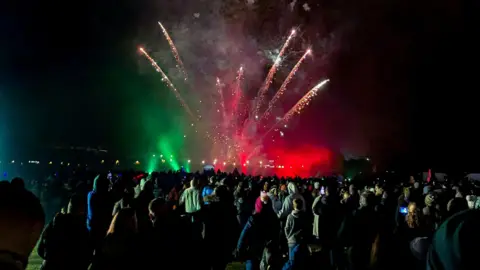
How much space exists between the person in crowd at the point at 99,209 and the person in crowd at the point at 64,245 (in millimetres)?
2348

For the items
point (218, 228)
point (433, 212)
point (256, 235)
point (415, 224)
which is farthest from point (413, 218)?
point (218, 228)

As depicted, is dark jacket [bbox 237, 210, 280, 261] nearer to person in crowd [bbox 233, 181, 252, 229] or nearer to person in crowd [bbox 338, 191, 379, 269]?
person in crowd [bbox 338, 191, 379, 269]

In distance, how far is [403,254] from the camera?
486 cm

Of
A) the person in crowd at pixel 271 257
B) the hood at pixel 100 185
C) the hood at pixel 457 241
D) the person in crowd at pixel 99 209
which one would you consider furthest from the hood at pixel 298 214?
the hood at pixel 457 241

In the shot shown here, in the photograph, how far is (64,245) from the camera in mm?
4820

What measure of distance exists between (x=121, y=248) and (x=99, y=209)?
3193 millimetres

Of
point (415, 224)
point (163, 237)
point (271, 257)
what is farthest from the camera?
point (415, 224)

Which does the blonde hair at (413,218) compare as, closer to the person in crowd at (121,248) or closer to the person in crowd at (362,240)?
the person in crowd at (362,240)

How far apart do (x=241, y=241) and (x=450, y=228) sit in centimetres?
558

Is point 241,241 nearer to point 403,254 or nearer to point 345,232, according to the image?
point 345,232

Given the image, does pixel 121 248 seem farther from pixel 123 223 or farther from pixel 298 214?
pixel 298 214

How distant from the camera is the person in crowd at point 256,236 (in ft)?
23.0

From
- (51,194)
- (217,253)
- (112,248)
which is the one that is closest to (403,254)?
(217,253)

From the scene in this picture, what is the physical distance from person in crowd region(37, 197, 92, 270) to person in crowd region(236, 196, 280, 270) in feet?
9.03
